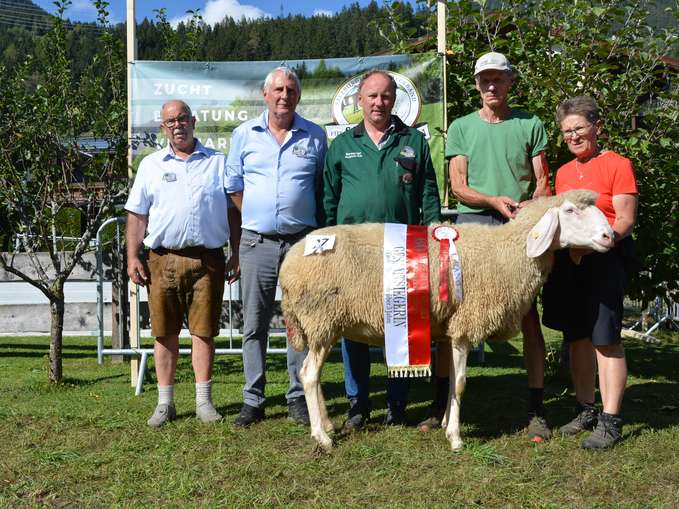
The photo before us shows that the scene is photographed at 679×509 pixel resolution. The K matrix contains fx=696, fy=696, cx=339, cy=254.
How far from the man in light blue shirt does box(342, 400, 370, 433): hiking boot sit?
947 millimetres

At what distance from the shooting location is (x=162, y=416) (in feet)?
16.2

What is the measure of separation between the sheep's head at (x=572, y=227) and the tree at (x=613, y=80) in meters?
1.54

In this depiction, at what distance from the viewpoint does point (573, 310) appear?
4488mm

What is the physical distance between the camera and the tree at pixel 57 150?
6242 millimetres

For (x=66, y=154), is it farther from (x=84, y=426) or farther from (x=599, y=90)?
(x=599, y=90)

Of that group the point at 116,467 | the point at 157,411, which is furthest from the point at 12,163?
the point at 116,467

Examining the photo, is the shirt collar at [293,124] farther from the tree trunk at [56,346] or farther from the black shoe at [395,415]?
the tree trunk at [56,346]

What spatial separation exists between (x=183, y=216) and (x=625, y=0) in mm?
4137

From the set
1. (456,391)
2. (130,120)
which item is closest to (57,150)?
(130,120)

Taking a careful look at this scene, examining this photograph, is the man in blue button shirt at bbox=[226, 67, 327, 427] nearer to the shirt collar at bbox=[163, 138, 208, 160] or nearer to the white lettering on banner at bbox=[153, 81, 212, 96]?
the shirt collar at bbox=[163, 138, 208, 160]

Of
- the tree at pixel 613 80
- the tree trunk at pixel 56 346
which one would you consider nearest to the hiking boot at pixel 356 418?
the tree at pixel 613 80

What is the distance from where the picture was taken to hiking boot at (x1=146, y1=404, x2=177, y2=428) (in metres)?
4.88

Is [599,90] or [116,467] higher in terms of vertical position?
[599,90]

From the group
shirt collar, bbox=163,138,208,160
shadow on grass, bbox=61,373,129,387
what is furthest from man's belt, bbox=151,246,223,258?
shadow on grass, bbox=61,373,129,387
